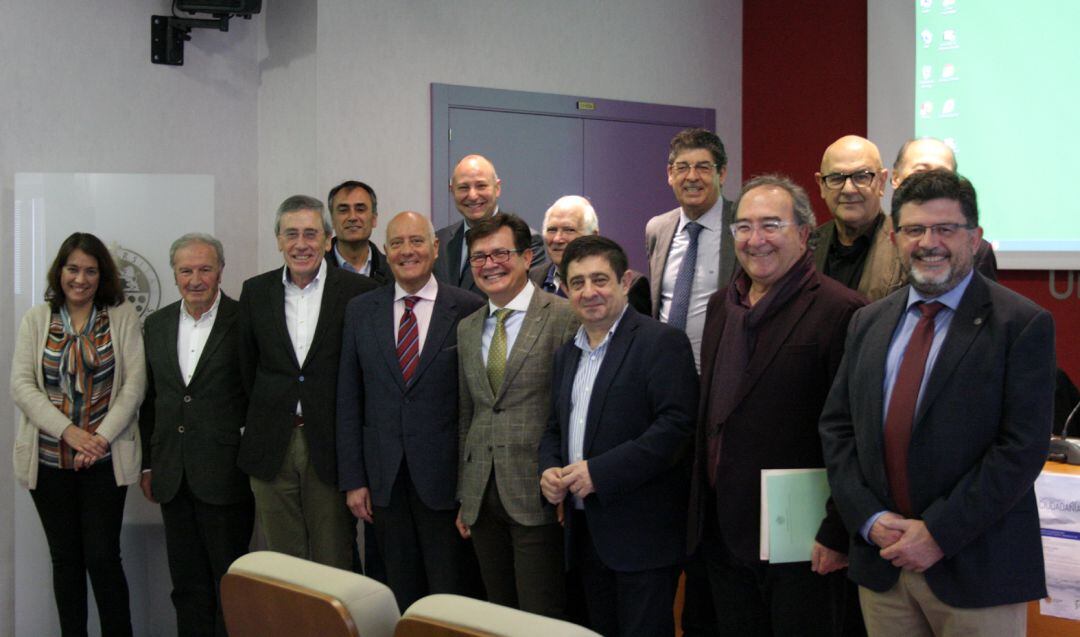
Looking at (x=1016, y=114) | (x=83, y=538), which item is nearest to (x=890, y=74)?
(x=1016, y=114)

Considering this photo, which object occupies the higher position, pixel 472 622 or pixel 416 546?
pixel 472 622

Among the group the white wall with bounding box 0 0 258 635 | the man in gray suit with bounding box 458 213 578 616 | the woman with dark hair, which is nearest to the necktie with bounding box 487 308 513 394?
the man in gray suit with bounding box 458 213 578 616

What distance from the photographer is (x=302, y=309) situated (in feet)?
11.9

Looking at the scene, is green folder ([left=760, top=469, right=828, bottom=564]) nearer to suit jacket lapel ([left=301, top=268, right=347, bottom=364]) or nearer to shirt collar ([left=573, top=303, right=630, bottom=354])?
shirt collar ([left=573, top=303, right=630, bottom=354])

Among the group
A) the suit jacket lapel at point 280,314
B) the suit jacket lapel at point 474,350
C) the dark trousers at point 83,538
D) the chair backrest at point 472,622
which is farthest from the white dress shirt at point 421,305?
the chair backrest at point 472,622

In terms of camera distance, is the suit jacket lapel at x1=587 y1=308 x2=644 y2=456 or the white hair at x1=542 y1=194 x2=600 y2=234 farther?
the white hair at x1=542 y1=194 x2=600 y2=234

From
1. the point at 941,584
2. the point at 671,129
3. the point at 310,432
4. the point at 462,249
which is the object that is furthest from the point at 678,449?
the point at 671,129

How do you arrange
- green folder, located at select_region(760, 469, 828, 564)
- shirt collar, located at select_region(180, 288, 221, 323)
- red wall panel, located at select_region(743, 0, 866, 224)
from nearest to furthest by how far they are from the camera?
green folder, located at select_region(760, 469, 828, 564) < shirt collar, located at select_region(180, 288, 221, 323) < red wall panel, located at select_region(743, 0, 866, 224)

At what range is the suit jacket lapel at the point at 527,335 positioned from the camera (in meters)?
3.04

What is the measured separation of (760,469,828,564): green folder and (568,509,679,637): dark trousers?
0.44 m

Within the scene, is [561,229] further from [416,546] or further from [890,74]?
[890,74]

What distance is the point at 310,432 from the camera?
11.5 ft

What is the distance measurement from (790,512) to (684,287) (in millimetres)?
1066

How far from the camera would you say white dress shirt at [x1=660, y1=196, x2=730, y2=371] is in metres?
3.31
